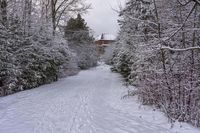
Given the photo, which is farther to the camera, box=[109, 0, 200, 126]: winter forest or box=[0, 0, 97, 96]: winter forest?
box=[0, 0, 97, 96]: winter forest

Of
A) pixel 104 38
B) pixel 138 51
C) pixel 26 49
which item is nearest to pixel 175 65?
pixel 138 51

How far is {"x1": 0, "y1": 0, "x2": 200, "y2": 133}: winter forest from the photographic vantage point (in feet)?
21.9

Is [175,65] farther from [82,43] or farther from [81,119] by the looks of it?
[82,43]

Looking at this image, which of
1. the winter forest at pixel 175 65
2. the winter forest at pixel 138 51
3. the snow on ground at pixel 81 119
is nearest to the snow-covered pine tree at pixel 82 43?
the winter forest at pixel 138 51

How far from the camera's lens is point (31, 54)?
46.1ft

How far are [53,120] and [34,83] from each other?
8022 millimetres

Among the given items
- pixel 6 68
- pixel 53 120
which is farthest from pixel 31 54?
pixel 53 120

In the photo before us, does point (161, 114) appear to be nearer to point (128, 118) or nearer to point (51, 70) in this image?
point (128, 118)

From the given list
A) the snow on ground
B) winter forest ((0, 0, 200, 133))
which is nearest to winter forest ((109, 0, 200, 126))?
winter forest ((0, 0, 200, 133))

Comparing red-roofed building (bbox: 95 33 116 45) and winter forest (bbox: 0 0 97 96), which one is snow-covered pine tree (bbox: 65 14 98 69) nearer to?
winter forest (bbox: 0 0 97 96)

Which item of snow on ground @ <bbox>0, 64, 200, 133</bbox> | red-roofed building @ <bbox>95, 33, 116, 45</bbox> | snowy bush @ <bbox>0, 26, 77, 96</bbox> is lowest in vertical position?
snow on ground @ <bbox>0, 64, 200, 133</bbox>

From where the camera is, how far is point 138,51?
30.6ft

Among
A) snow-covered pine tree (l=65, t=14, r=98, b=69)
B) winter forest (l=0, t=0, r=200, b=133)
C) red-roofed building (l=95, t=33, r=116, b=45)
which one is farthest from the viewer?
red-roofed building (l=95, t=33, r=116, b=45)

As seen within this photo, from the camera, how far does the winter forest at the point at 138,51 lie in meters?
6.68
